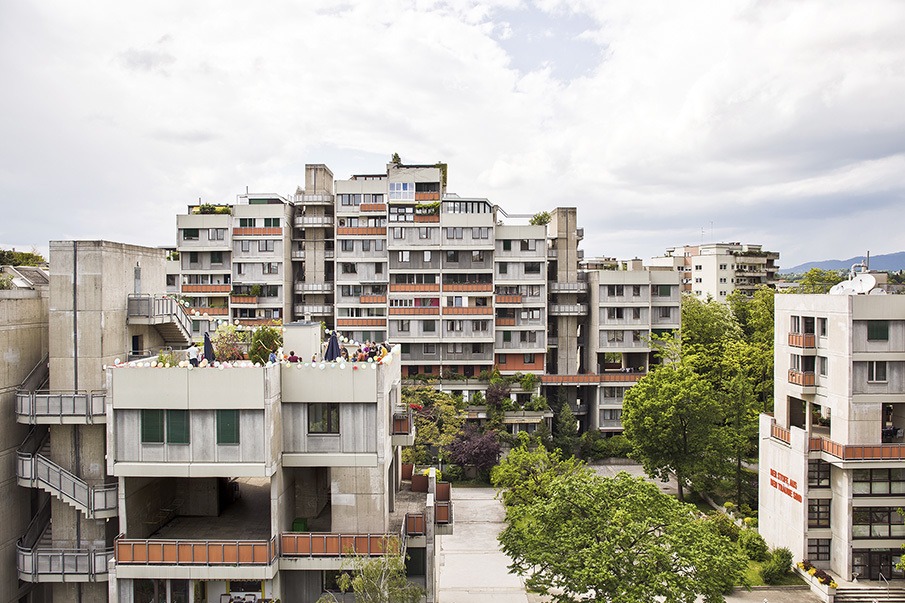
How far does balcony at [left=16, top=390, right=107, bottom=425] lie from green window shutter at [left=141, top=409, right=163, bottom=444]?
246cm

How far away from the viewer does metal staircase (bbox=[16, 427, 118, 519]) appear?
84.2 feet

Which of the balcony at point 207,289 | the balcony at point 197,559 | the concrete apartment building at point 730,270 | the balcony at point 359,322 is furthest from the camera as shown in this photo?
the concrete apartment building at point 730,270

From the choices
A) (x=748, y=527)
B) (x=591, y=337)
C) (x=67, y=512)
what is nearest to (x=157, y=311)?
(x=67, y=512)

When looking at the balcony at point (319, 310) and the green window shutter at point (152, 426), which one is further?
the balcony at point (319, 310)

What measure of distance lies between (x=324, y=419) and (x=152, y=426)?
6442mm

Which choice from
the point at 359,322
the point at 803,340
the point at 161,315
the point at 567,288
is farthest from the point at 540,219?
the point at 161,315

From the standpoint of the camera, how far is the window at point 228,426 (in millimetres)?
24188

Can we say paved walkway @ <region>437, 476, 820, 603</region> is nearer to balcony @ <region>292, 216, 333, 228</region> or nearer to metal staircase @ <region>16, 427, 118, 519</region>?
metal staircase @ <region>16, 427, 118, 519</region>

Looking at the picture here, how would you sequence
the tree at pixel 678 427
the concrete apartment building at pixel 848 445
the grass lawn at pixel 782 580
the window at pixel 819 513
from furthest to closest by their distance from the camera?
the tree at pixel 678 427, the window at pixel 819 513, the grass lawn at pixel 782 580, the concrete apartment building at pixel 848 445

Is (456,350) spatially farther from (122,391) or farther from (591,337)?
(122,391)

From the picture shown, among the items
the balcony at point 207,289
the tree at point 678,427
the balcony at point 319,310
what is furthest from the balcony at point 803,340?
the balcony at point 207,289

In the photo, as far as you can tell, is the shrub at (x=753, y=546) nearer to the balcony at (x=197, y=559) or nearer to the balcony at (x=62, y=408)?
the balcony at (x=197, y=559)

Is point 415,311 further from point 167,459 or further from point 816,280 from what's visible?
point 816,280

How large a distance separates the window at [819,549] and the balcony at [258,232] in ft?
178
